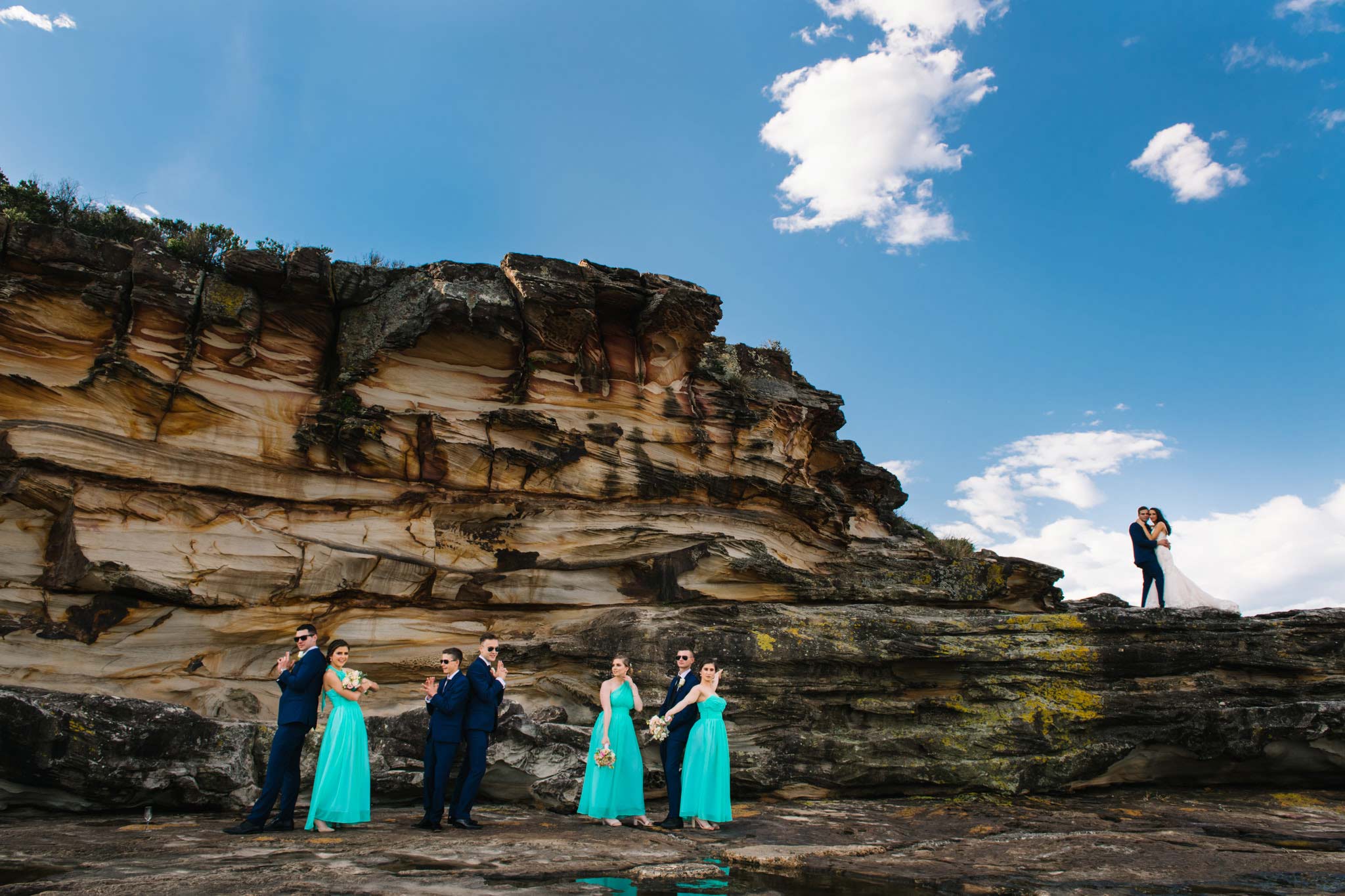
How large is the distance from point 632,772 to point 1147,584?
11.3 meters

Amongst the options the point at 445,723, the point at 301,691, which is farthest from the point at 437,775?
the point at 301,691

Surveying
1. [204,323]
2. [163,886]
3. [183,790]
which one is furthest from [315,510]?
[163,886]

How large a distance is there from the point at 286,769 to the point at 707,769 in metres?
5.11

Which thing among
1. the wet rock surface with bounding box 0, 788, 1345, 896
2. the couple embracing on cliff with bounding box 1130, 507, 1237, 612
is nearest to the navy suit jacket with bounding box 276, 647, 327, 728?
the wet rock surface with bounding box 0, 788, 1345, 896

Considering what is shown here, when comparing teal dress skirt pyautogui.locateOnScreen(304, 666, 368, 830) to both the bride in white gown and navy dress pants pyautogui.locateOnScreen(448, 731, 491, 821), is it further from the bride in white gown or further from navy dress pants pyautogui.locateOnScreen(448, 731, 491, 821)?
the bride in white gown

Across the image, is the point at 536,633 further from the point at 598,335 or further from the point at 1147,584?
the point at 1147,584

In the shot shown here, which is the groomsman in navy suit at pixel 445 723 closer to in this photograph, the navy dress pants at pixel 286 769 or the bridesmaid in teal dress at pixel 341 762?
the bridesmaid in teal dress at pixel 341 762

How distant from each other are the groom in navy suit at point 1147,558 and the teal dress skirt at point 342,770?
14.4 meters

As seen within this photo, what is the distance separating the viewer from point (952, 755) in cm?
1342

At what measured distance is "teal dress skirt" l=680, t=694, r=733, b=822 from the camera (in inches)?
422

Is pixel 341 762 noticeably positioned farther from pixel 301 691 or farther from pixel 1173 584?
pixel 1173 584

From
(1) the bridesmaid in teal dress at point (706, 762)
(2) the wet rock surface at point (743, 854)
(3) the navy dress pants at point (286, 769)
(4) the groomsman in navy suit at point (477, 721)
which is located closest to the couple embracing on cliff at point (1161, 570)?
(2) the wet rock surface at point (743, 854)

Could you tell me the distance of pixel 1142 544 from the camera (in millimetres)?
16531

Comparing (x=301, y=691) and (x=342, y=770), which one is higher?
(x=301, y=691)
